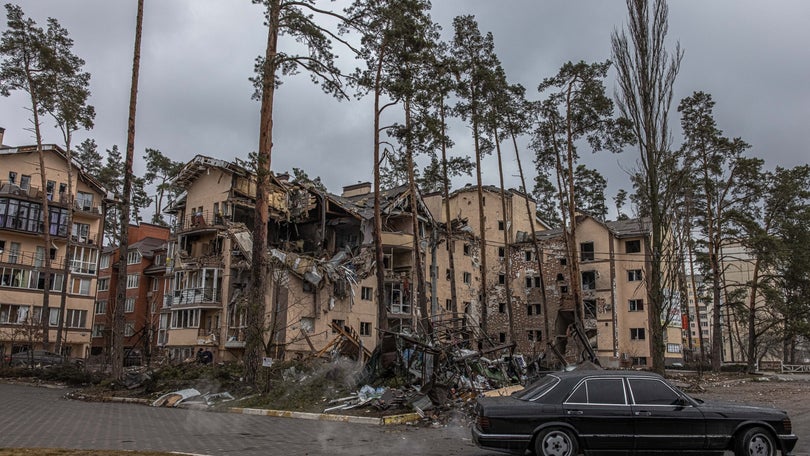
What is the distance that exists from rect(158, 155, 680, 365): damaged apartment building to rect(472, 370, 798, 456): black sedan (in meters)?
23.2

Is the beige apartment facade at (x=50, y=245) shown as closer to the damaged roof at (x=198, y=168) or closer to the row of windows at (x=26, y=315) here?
the row of windows at (x=26, y=315)

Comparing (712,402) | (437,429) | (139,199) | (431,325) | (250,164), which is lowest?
(437,429)

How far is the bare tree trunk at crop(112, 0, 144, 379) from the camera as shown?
23.5m

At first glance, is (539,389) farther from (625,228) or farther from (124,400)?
(625,228)

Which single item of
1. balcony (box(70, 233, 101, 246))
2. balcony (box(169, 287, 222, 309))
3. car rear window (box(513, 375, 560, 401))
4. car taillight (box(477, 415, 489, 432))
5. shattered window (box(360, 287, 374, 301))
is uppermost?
balcony (box(70, 233, 101, 246))

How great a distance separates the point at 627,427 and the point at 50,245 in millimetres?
50879

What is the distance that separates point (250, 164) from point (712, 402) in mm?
14959

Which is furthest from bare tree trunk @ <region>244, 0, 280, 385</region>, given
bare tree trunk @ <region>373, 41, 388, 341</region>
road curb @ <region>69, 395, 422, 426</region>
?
bare tree trunk @ <region>373, 41, 388, 341</region>

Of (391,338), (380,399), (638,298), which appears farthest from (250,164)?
(638,298)

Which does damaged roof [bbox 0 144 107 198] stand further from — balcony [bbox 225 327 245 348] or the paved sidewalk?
the paved sidewalk

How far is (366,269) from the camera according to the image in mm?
41594

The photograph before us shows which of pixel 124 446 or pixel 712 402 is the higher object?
pixel 712 402

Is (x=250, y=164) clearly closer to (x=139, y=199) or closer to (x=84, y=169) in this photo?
(x=84, y=169)

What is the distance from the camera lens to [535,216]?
5581 cm
